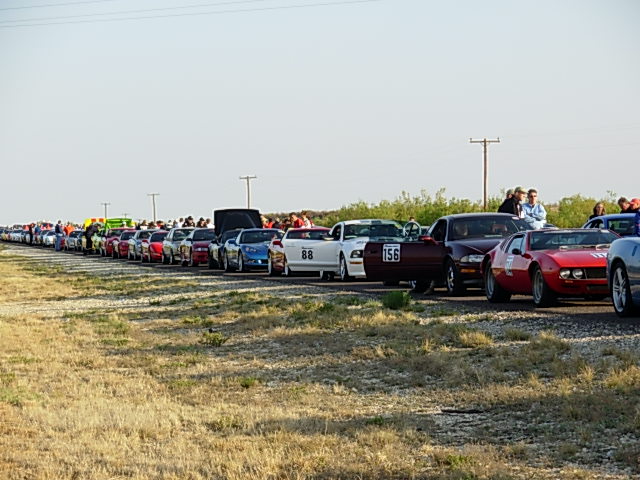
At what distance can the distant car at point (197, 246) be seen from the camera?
44.5m

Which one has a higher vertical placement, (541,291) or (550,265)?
(550,265)

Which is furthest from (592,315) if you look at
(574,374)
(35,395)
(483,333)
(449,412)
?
(35,395)

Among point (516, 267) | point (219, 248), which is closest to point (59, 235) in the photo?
point (219, 248)

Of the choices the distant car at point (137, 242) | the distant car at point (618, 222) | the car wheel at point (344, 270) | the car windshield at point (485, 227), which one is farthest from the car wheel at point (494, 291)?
the distant car at point (137, 242)

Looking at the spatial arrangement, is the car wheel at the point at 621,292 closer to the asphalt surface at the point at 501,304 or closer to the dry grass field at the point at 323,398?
the asphalt surface at the point at 501,304

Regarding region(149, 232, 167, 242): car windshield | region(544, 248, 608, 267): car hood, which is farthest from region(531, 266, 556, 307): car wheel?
region(149, 232, 167, 242): car windshield

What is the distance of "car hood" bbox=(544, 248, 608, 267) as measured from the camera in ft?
58.5

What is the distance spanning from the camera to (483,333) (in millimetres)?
15250

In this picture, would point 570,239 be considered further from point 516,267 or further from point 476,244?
point 476,244

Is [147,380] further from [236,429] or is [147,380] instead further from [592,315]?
[592,315]

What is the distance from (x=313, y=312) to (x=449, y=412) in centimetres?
952

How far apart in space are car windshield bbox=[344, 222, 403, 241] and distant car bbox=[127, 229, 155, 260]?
81.2 ft

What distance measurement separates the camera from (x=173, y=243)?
157 feet

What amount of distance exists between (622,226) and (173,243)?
2751 centimetres
